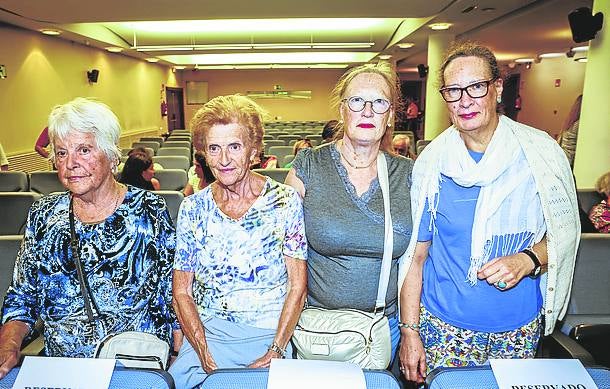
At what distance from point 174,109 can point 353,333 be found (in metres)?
18.4

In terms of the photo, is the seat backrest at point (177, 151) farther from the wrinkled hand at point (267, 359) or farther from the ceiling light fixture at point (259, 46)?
the wrinkled hand at point (267, 359)

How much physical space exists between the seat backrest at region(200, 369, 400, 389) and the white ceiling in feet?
15.4

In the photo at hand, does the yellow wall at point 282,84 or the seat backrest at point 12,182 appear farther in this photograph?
the yellow wall at point 282,84

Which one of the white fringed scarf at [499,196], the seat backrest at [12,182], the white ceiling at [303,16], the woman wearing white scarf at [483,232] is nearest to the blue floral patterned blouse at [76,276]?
the woman wearing white scarf at [483,232]

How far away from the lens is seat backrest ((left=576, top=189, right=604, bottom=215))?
9.77 feet

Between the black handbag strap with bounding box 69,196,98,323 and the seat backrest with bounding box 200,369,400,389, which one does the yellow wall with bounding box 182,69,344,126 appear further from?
the seat backrest with bounding box 200,369,400,389

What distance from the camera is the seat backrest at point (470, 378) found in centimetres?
105

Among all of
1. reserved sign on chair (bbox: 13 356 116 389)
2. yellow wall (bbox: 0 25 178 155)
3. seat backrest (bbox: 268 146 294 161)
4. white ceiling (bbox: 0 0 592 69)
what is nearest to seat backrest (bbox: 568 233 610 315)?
reserved sign on chair (bbox: 13 356 116 389)

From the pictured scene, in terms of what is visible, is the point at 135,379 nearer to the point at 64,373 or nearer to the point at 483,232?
the point at 64,373

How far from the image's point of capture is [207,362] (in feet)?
4.86

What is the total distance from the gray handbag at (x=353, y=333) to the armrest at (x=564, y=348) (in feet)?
2.01

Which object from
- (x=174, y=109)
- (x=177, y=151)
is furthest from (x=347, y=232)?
(x=174, y=109)

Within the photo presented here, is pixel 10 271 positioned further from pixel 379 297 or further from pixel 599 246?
pixel 599 246

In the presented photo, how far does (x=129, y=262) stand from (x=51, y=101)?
9.15m
